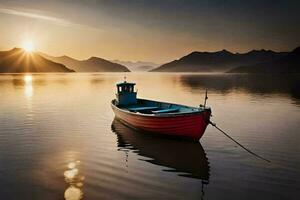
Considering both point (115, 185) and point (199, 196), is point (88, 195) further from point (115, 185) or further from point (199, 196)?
point (199, 196)

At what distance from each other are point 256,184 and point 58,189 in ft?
36.9

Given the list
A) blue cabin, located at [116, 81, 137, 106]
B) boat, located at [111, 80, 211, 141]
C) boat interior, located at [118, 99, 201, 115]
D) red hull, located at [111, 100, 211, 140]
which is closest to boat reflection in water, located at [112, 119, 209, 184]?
boat, located at [111, 80, 211, 141]

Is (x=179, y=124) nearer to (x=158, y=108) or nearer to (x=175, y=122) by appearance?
(x=175, y=122)

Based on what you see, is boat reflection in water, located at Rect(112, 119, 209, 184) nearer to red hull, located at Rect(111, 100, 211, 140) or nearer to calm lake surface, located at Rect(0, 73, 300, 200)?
calm lake surface, located at Rect(0, 73, 300, 200)

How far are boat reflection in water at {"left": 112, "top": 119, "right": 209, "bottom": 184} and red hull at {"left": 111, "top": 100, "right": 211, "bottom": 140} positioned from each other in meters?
0.84

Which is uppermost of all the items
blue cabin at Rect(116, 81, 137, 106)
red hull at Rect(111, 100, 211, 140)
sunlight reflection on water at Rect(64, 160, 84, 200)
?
blue cabin at Rect(116, 81, 137, 106)

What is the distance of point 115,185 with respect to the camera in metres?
15.3

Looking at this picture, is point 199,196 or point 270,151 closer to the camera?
point 199,196

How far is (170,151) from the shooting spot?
71.2 ft

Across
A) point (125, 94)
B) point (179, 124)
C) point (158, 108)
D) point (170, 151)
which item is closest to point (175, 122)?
point (179, 124)

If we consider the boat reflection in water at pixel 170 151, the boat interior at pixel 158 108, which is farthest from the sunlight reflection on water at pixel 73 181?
the boat interior at pixel 158 108

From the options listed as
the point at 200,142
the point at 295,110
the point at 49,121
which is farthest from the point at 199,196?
the point at 295,110

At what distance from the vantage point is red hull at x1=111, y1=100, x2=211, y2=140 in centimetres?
2211

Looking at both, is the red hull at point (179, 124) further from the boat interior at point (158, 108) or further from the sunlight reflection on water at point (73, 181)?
the sunlight reflection on water at point (73, 181)
